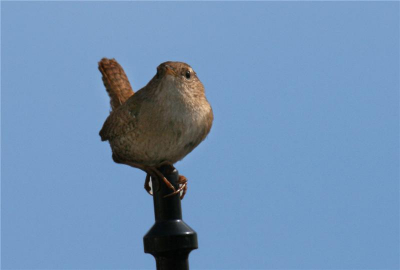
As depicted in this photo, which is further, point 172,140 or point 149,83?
point 149,83

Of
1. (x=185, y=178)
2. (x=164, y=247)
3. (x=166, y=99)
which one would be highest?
(x=166, y=99)

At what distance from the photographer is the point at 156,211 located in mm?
2334

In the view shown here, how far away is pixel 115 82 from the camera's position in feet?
12.0

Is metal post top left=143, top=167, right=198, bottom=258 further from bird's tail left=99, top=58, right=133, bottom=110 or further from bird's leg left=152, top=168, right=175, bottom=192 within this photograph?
bird's tail left=99, top=58, right=133, bottom=110

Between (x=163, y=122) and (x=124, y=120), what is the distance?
33 centimetres

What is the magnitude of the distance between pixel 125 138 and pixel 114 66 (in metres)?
0.98

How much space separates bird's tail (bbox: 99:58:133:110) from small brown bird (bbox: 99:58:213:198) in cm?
59

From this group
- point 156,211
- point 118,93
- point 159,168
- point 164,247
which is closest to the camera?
point 164,247

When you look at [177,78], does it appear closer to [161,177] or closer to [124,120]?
[124,120]

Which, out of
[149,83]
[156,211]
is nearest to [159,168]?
[156,211]

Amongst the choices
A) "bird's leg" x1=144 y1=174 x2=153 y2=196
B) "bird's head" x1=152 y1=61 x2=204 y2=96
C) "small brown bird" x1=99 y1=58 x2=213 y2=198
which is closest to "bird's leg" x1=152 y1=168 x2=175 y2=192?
"small brown bird" x1=99 y1=58 x2=213 y2=198

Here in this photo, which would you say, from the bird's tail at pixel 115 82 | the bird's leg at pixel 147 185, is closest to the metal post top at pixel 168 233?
the bird's leg at pixel 147 185

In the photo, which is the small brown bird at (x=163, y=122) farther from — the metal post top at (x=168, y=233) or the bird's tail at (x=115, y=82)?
the bird's tail at (x=115, y=82)

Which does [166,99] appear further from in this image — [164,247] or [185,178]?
[164,247]
